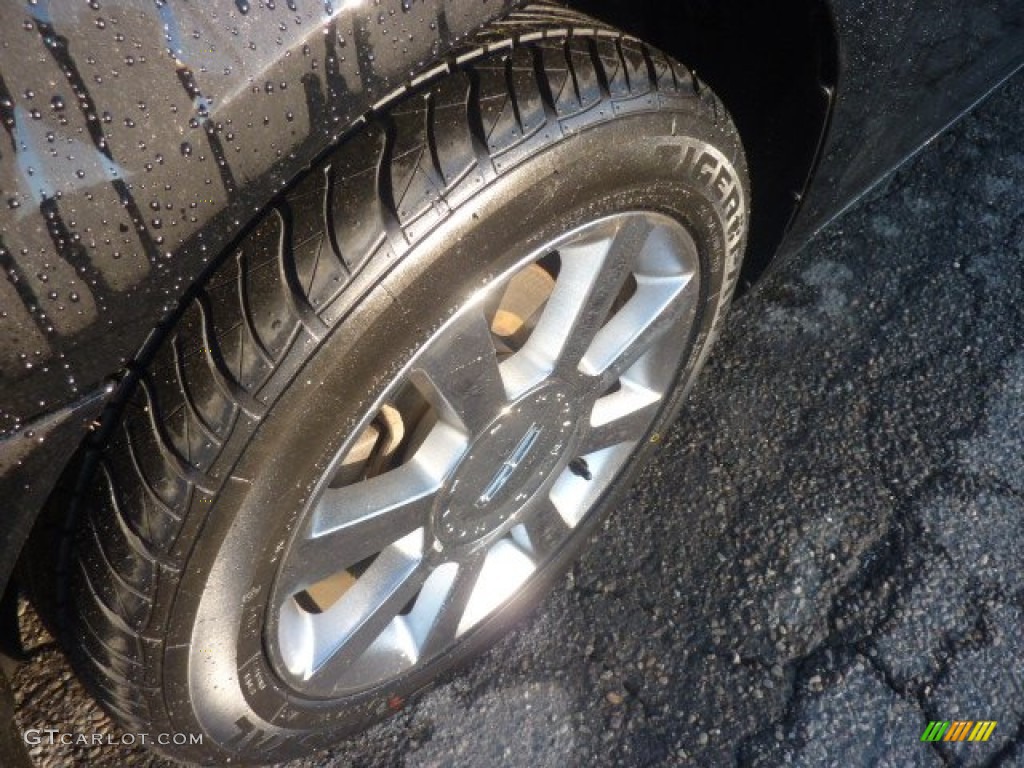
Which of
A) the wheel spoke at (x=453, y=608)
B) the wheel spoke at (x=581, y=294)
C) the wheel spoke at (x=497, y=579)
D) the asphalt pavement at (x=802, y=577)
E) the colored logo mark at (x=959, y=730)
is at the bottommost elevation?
the colored logo mark at (x=959, y=730)

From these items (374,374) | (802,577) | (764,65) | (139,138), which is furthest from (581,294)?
(802,577)

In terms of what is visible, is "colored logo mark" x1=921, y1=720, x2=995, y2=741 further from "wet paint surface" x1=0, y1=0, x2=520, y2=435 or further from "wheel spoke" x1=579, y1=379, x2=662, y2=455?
"wet paint surface" x1=0, y1=0, x2=520, y2=435

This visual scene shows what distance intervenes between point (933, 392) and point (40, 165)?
1.90 metres

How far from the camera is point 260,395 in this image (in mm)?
1047

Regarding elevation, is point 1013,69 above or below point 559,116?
below

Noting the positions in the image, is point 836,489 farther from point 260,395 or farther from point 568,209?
point 260,395

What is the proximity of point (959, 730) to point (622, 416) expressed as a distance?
83cm

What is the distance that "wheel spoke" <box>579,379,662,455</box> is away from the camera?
1.64m

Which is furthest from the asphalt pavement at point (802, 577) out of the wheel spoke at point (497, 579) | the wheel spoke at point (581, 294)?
the wheel spoke at point (581, 294)

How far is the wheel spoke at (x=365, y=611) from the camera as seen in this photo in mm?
1411

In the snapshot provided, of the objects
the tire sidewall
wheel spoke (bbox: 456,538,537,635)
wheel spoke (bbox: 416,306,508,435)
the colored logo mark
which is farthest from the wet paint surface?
the colored logo mark

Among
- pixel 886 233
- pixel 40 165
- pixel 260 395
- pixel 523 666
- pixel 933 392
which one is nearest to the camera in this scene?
pixel 40 165

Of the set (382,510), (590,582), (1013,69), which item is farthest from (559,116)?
(1013,69)

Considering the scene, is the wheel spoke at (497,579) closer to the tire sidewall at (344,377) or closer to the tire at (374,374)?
the tire at (374,374)
